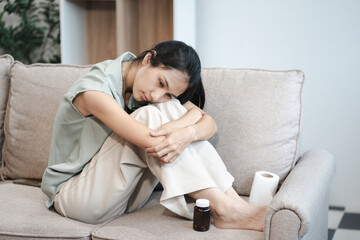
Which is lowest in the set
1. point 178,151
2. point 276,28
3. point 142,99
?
point 178,151

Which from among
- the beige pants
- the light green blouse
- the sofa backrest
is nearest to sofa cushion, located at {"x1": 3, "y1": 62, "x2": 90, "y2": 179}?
the sofa backrest

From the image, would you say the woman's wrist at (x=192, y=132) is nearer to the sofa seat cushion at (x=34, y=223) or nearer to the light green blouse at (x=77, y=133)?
the light green blouse at (x=77, y=133)

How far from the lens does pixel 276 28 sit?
7.91ft

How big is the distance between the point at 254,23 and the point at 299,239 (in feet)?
5.21

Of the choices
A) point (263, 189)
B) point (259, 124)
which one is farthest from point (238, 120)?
point (263, 189)

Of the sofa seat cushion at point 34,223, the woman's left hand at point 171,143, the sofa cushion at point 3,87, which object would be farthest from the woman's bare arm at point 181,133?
the sofa cushion at point 3,87

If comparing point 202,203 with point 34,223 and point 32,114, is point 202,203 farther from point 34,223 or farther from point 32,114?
point 32,114

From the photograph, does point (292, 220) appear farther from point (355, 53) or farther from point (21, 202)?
point (355, 53)

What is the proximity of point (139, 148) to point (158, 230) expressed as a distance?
27 centimetres

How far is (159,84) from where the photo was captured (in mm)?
1434

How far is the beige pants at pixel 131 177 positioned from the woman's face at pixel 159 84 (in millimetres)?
52

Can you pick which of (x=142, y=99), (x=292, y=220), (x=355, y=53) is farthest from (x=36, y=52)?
(x=292, y=220)

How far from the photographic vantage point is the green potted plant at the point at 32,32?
2973 mm

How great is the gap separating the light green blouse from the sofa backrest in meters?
0.26
